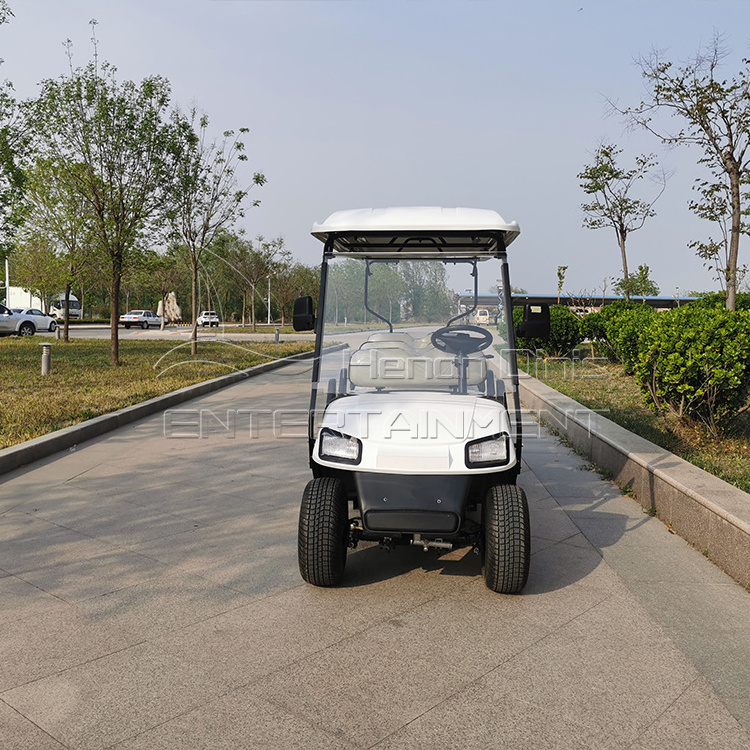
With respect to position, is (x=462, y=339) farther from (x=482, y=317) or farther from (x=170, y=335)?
(x=170, y=335)

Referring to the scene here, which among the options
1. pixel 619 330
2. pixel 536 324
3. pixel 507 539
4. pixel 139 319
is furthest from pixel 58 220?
pixel 139 319

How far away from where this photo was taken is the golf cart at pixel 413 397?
4316mm

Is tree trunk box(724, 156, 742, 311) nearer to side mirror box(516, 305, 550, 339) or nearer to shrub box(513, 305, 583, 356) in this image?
shrub box(513, 305, 583, 356)

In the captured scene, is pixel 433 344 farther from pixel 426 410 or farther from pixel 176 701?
pixel 176 701

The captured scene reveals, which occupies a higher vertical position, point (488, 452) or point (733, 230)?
point (733, 230)

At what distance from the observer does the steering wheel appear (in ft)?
17.5

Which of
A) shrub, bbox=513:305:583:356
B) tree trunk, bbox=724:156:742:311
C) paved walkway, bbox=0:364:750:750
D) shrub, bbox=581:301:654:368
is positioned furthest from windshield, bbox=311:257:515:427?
shrub, bbox=513:305:583:356

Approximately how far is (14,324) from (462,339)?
31923 mm

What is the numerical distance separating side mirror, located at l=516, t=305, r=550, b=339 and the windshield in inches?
6.3

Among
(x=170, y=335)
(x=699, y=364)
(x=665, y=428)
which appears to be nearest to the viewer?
(x=699, y=364)

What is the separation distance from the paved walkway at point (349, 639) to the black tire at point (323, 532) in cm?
15

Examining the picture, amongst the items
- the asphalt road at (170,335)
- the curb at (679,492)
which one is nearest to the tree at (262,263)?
the asphalt road at (170,335)

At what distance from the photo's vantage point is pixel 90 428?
32.2 feet

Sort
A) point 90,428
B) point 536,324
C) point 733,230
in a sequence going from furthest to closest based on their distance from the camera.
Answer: point 733,230 < point 90,428 < point 536,324
